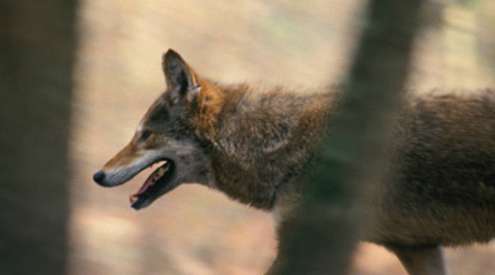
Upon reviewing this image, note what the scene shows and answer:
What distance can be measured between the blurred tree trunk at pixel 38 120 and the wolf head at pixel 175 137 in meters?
0.59

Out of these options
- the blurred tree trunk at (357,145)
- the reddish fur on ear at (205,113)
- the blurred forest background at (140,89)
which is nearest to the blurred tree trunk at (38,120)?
the blurred forest background at (140,89)

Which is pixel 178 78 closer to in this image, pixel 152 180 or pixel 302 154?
pixel 152 180

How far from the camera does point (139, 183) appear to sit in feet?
23.0

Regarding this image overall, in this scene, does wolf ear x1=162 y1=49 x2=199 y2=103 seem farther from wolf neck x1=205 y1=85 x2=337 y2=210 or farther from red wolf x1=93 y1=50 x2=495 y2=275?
wolf neck x1=205 y1=85 x2=337 y2=210

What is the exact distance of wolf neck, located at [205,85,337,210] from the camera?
3.63 meters

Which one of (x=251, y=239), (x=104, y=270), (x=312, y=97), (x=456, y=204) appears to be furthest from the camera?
(x=251, y=239)

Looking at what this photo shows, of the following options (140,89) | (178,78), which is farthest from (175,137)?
(140,89)

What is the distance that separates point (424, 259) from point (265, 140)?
130 cm

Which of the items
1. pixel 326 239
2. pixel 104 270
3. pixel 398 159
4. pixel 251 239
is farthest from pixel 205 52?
pixel 326 239

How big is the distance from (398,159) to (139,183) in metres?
4.05

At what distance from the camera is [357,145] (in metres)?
2.02

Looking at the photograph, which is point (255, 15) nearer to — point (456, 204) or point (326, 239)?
point (456, 204)

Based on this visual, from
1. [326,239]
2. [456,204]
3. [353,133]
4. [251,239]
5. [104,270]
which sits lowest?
[251,239]

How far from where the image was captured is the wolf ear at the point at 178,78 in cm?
382
